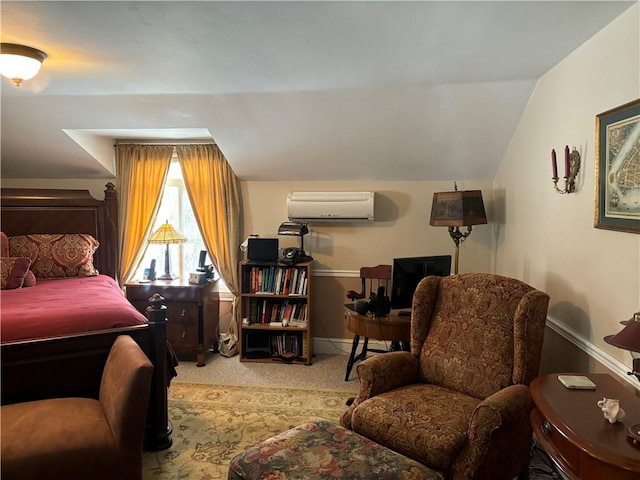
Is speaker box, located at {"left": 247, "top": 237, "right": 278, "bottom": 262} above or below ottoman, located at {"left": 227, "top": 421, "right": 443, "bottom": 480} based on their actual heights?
above

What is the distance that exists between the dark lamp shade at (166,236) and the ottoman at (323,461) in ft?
8.49

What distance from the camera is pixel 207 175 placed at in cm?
438

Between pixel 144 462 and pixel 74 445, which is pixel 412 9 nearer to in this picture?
pixel 74 445

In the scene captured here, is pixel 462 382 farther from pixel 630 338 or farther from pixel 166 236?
pixel 166 236

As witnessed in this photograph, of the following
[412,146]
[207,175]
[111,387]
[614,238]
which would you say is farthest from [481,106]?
[111,387]

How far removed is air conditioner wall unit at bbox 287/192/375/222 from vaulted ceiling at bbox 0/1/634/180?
206 millimetres

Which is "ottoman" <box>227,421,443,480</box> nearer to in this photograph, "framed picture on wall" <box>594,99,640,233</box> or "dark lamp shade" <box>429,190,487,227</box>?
"framed picture on wall" <box>594,99,640,233</box>

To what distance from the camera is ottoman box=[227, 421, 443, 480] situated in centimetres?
171

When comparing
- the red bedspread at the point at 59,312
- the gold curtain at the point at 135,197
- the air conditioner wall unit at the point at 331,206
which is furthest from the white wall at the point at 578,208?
the gold curtain at the point at 135,197

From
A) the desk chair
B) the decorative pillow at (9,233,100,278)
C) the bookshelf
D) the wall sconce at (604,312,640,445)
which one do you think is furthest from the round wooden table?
the decorative pillow at (9,233,100,278)

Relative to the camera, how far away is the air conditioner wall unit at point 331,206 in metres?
4.05

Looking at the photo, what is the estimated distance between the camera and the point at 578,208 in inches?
94.3

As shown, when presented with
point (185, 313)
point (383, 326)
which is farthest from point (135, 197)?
point (383, 326)

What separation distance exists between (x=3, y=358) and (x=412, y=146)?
3.07m
